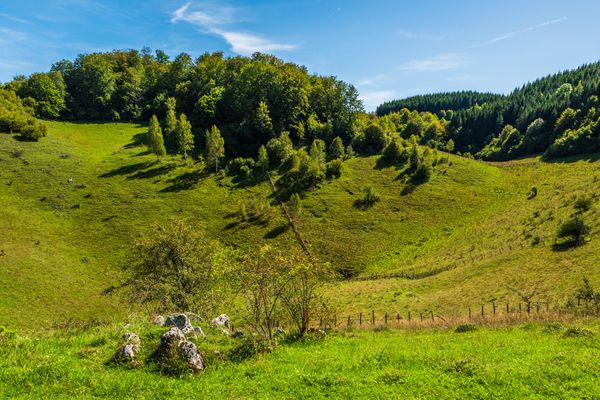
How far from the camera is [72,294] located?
168 ft

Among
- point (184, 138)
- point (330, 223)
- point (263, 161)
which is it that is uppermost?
point (184, 138)

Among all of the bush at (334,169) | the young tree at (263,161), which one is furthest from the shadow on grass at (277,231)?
the young tree at (263,161)

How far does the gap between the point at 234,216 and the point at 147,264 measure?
44.8 meters

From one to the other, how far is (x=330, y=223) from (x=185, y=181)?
3731 centimetres

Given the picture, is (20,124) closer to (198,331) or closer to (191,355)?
(198,331)

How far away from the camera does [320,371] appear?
55.5ft

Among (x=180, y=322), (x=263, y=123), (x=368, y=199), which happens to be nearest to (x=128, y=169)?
(x=263, y=123)

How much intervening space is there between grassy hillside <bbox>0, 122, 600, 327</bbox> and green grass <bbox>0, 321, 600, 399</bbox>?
18.6m

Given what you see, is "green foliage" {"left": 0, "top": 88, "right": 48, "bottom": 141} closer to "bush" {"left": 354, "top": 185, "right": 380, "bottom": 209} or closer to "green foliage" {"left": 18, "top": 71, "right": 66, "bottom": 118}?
"green foliage" {"left": 18, "top": 71, "right": 66, "bottom": 118}

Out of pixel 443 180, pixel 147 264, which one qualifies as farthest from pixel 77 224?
pixel 443 180

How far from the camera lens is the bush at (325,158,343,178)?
9744cm

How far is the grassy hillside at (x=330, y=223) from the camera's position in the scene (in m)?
44.7

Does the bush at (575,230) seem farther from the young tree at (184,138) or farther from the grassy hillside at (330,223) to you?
the young tree at (184,138)

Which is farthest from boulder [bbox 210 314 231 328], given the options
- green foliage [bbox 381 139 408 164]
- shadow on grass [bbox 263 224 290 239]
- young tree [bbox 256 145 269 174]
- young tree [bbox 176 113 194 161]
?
green foliage [bbox 381 139 408 164]
